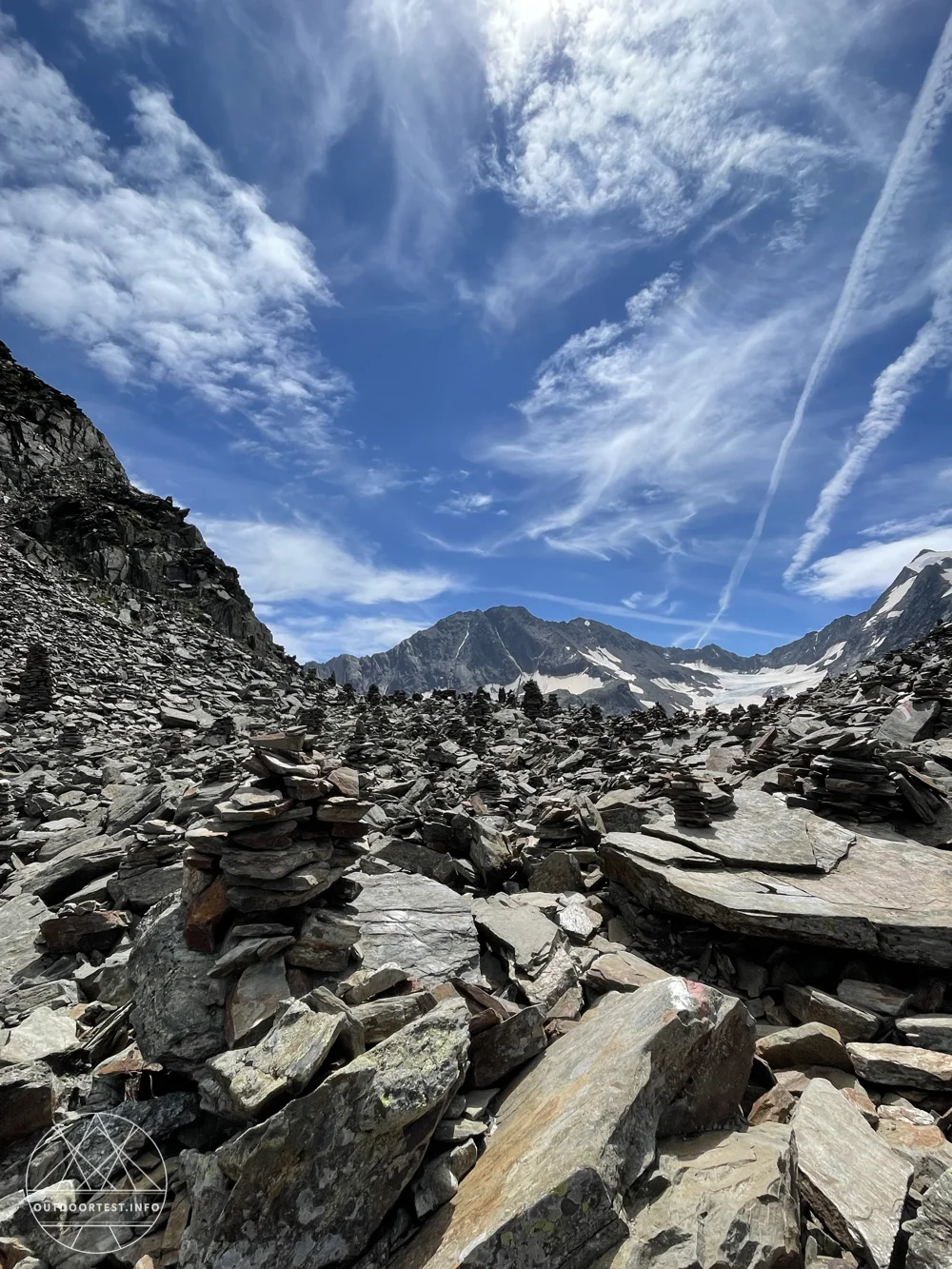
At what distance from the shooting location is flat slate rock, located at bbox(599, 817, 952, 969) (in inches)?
311

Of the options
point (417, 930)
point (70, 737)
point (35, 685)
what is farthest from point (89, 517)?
point (417, 930)

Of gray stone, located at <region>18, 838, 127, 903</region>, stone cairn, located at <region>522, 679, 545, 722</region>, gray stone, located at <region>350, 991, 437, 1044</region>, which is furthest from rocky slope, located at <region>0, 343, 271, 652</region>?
gray stone, located at <region>350, 991, 437, 1044</region>

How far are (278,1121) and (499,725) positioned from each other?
3256 cm

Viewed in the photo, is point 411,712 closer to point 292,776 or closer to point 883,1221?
point 292,776

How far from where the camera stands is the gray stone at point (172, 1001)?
6441mm

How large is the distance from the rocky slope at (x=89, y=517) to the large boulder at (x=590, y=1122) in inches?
2391

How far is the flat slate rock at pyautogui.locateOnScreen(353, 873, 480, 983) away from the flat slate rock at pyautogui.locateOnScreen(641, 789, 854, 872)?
16.7 ft

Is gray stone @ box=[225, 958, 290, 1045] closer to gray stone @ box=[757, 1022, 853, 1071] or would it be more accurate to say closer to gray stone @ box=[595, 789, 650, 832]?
gray stone @ box=[757, 1022, 853, 1071]

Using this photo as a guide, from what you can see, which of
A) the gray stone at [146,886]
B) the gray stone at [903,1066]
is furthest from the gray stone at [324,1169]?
the gray stone at [146,886]

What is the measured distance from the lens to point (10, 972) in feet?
32.2

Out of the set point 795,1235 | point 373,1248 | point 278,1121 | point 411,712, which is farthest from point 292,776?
point 411,712

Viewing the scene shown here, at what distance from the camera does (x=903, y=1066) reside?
6.09m
